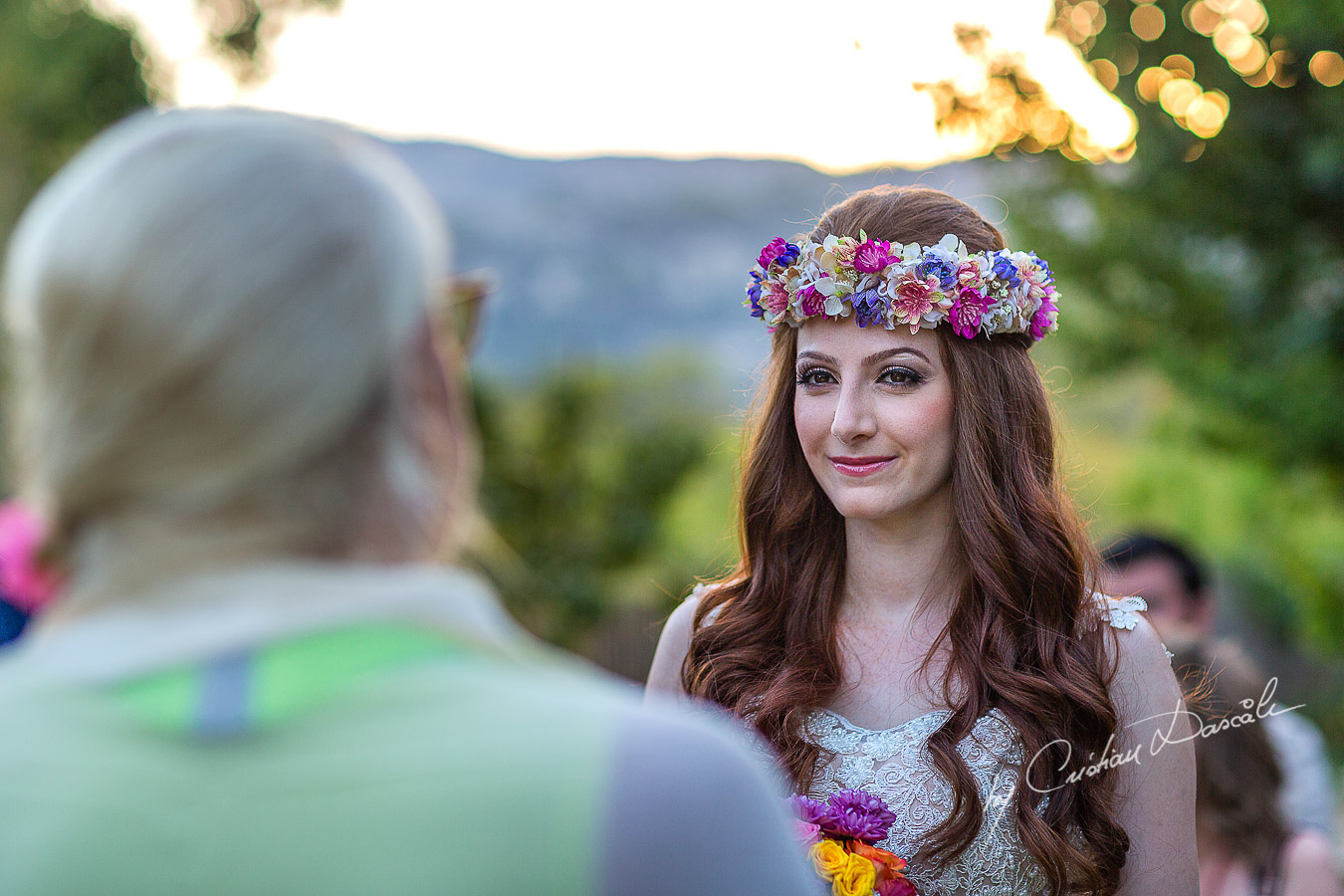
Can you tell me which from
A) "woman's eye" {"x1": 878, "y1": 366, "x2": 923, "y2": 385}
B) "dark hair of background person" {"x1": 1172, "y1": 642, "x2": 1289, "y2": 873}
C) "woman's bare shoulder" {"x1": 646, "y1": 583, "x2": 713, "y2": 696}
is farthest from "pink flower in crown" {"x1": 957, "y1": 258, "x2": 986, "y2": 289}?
"dark hair of background person" {"x1": 1172, "y1": 642, "x2": 1289, "y2": 873}

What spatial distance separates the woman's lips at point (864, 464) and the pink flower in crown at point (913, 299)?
0.32 m

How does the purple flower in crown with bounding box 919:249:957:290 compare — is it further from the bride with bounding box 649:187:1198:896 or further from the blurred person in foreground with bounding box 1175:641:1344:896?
the blurred person in foreground with bounding box 1175:641:1344:896

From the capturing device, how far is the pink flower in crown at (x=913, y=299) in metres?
2.92

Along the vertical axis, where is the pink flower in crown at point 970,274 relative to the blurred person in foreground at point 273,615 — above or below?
below

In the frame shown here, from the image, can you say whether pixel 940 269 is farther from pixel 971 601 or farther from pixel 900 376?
pixel 971 601

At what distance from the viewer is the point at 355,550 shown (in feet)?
3.51

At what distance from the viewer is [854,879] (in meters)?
2.37

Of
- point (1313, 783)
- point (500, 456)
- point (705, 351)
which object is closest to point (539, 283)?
point (705, 351)

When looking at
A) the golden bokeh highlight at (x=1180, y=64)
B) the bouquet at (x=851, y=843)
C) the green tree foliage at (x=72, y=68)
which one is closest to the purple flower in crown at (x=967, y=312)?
the bouquet at (x=851, y=843)

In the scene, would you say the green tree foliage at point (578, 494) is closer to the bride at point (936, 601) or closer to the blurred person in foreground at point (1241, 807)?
the blurred person in foreground at point (1241, 807)

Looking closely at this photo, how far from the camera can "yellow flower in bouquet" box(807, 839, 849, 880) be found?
92.9 inches

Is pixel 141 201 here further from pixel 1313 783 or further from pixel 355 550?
pixel 1313 783

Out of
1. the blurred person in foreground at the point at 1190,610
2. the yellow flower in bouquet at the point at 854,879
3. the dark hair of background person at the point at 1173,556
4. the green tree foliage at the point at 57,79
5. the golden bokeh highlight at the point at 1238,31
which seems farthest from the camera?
the green tree foliage at the point at 57,79

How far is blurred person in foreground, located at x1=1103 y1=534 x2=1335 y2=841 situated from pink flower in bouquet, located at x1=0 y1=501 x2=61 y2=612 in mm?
4181
